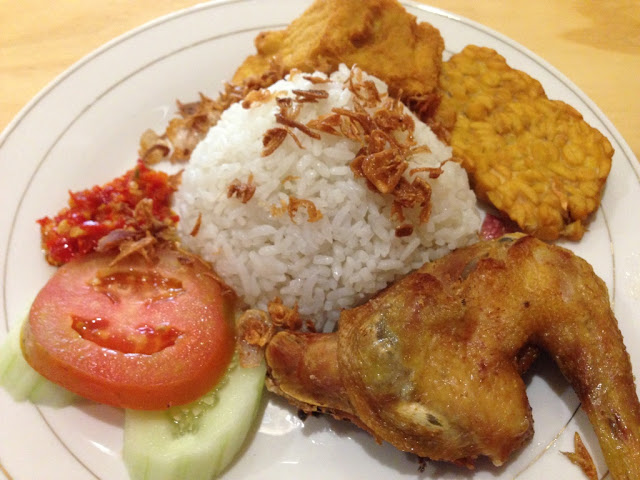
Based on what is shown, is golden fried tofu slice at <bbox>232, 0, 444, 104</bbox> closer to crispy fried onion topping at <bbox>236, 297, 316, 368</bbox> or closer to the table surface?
the table surface

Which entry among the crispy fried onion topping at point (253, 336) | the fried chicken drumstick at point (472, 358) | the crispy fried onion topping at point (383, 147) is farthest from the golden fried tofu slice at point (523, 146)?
the crispy fried onion topping at point (253, 336)

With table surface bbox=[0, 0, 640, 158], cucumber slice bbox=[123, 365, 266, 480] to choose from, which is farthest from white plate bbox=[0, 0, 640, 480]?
table surface bbox=[0, 0, 640, 158]

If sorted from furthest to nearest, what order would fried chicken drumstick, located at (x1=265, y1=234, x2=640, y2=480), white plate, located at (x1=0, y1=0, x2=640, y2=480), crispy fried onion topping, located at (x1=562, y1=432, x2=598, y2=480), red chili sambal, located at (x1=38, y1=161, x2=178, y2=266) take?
red chili sambal, located at (x1=38, y1=161, x2=178, y2=266) < white plate, located at (x1=0, y1=0, x2=640, y2=480) < crispy fried onion topping, located at (x1=562, y1=432, x2=598, y2=480) < fried chicken drumstick, located at (x1=265, y1=234, x2=640, y2=480)

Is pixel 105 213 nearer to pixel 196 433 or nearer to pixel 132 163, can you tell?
pixel 132 163

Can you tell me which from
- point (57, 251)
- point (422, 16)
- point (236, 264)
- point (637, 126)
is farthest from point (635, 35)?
point (57, 251)

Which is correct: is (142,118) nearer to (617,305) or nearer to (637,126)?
(617,305)

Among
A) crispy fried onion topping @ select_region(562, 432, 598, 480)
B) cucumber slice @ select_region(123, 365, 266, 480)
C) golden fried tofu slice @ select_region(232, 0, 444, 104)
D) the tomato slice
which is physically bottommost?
cucumber slice @ select_region(123, 365, 266, 480)

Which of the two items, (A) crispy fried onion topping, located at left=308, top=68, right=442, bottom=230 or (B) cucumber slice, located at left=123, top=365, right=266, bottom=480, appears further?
(A) crispy fried onion topping, located at left=308, top=68, right=442, bottom=230
